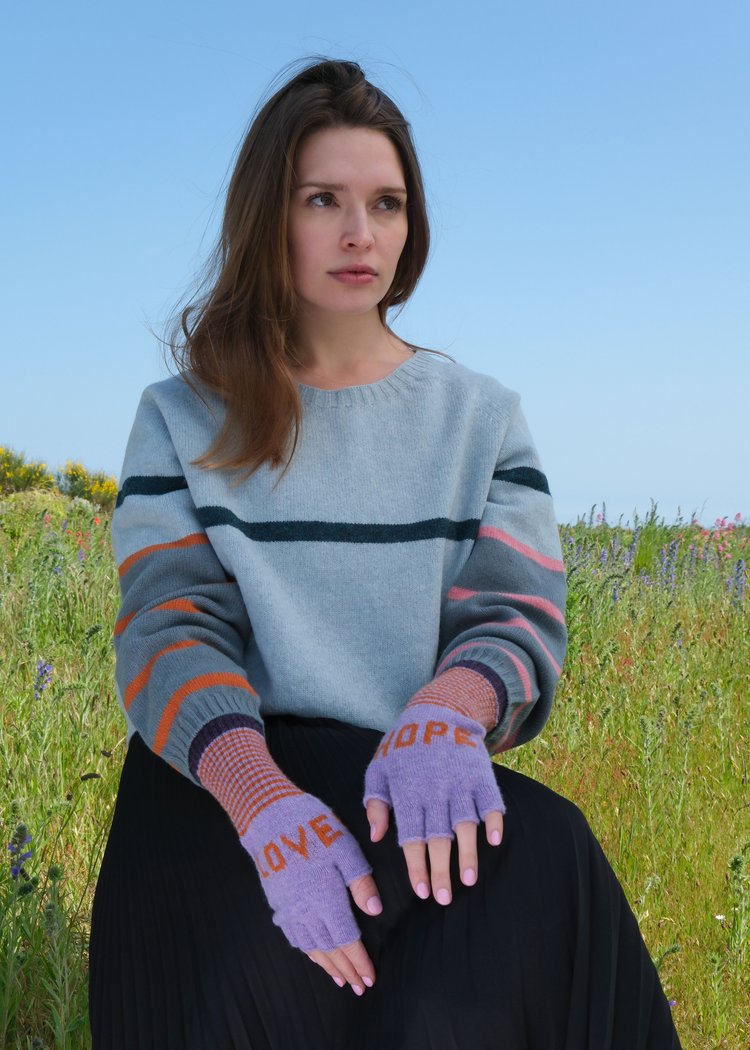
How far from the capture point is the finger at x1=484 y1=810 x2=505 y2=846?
1637 millimetres

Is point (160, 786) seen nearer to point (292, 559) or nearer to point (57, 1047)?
point (292, 559)

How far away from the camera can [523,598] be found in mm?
2314

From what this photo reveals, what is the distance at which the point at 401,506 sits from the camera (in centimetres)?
247

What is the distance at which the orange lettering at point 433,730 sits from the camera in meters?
1.74

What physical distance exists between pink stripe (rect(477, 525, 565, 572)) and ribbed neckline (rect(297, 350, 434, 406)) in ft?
1.34

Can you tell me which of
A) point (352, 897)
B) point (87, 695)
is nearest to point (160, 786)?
point (352, 897)

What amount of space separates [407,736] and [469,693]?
0.82ft

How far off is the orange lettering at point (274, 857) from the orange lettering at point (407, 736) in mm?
249

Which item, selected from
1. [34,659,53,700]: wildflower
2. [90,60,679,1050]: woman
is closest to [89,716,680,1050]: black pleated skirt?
[90,60,679,1050]: woman

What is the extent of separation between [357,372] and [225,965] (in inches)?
55.9

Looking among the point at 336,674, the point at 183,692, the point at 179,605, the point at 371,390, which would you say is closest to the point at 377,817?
the point at 183,692

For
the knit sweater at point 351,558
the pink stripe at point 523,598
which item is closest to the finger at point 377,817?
the knit sweater at point 351,558

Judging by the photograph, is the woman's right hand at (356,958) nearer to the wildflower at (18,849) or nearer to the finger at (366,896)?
the finger at (366,896)

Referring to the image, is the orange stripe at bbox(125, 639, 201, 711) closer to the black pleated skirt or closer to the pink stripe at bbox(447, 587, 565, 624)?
the black pleated skirt
